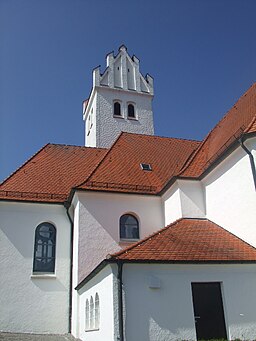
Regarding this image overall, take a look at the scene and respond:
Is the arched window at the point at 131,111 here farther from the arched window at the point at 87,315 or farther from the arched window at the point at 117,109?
the arched window at the point at 87,315

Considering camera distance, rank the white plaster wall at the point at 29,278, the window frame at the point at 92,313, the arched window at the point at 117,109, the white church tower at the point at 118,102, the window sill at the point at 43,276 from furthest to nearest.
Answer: the arched window at the point at 117,109 < the white church tower at the point at 118,102 < the window sill at the point at 43,276 < the white plaster wall at the point at 29,278 < the window frame at the point at 92,313

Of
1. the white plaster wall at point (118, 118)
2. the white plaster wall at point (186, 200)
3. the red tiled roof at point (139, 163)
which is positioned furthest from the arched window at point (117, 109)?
the white plaster wall at point (186, 200)

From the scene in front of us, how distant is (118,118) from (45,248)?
524 inches

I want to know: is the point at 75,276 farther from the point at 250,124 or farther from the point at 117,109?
the point at 117,109

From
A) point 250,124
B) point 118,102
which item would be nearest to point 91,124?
point 118,102

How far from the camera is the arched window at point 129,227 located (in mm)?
15781

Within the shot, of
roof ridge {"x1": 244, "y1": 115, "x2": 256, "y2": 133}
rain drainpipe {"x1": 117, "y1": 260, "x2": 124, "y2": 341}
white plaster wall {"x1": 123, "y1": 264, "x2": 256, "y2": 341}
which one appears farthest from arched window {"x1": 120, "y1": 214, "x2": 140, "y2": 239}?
roof ridge {"x1": 244, "y1": 115, "x2": 256, "y2": 133}

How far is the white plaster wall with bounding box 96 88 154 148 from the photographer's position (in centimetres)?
2612

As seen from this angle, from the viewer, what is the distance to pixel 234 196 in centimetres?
1306

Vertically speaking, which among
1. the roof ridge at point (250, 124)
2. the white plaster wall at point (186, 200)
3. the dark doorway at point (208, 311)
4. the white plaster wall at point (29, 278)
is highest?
the roof ridge at point (250, 124)

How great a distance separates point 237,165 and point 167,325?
6012mm

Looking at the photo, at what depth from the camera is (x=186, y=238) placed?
12078 mm

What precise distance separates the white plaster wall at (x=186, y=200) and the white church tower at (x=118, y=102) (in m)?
11.2

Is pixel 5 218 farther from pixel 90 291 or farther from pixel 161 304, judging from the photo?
pixel 161 304
